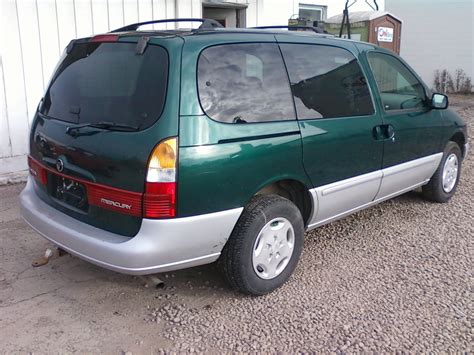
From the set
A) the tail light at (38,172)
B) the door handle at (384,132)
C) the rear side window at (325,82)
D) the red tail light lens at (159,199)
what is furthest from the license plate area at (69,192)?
the door handle at (384,132)

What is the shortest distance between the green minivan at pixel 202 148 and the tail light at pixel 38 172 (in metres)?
0.01

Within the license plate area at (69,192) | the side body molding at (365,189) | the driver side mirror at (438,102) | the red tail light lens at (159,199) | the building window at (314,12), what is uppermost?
the building window at (314,12)

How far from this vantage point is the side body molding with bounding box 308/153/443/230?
12.4ft

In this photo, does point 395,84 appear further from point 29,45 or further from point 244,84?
point 29,45

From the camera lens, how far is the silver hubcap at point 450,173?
540 centimetres

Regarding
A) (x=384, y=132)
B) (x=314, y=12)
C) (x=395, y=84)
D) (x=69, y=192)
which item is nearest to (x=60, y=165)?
(x=69, y=192)

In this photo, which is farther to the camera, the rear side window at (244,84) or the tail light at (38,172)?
the tail light at (38,172)

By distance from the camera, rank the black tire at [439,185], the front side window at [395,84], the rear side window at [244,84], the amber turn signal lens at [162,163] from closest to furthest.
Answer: the amber turn signal lens at [162,163]
the rear side window at [244,84]
the front side window at [395,84]
the black tire at [439,185]

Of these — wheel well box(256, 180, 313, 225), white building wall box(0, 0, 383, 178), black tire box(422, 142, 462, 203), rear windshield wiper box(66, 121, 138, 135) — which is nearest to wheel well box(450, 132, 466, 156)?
black tire box(422, 142, 462, 203)

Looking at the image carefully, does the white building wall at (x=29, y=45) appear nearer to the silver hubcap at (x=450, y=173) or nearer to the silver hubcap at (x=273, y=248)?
the silver hubcap at (x=273, y=248)

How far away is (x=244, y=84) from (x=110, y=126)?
911 millimetres

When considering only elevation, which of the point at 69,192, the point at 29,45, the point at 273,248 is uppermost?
the point at 29,45

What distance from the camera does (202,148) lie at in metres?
2.90

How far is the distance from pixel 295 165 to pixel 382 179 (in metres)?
1.23
